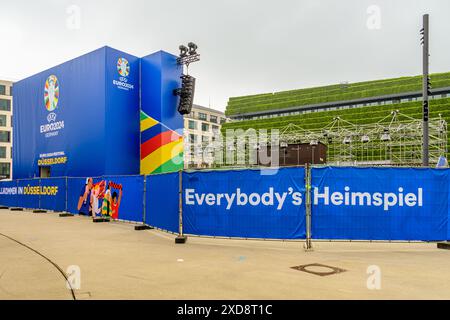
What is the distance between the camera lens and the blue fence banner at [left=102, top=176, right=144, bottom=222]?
42.9ft

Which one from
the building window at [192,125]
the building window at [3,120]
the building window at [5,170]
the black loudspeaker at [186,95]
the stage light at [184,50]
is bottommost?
the building window at [5,170]

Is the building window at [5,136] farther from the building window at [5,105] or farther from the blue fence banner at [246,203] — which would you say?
the blue fence banner at [246,203]

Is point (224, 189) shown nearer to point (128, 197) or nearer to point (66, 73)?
point (128, 197)

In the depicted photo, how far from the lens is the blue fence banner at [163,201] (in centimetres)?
1011

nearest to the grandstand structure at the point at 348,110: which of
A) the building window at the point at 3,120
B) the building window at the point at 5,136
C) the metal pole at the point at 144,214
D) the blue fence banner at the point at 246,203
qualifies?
the metal pole at the point at 144,214

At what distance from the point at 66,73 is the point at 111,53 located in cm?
448

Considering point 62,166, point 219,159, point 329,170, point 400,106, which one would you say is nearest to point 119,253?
point 329,170

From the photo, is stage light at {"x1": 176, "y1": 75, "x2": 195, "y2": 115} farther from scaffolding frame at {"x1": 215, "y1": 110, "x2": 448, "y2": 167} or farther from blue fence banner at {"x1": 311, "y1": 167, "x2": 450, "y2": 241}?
scaffolding frame at {"x1": 215, "y1": 110, "x2": 448, "y2": 167}

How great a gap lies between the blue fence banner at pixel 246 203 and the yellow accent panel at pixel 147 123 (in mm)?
12772

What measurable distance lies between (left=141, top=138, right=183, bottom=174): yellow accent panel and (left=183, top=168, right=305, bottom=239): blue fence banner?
39.1 feet

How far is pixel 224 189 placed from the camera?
366 inches

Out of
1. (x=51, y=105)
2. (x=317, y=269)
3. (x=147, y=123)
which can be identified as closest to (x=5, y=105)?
(x=51, y=105)

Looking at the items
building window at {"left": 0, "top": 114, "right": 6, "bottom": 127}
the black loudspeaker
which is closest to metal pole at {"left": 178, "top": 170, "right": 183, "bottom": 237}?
the black loudspeaker
